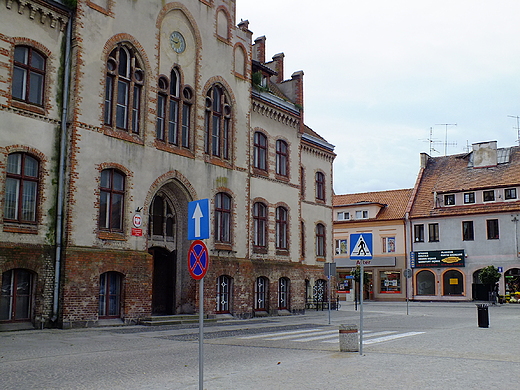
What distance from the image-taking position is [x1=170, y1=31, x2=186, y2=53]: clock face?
2484 centimetres

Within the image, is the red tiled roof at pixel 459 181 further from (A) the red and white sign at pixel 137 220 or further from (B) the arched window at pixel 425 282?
(A) the red and white sign at pixel 137 220

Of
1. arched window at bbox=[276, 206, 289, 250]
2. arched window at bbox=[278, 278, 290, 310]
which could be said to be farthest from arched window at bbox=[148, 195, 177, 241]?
arched window at bbox=[278, 278, 290, 310]

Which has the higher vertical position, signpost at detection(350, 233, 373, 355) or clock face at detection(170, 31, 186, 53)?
clock face at detection(170, 31, 186, 53)

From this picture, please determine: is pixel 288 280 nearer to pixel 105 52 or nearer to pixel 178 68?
pixel 178 68

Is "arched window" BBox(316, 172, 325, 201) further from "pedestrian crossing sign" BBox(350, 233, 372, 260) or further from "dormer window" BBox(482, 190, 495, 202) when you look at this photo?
"pedestrian crossing sign" BBox(350, 233, 372, 260)

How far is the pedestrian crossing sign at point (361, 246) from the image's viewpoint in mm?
13250

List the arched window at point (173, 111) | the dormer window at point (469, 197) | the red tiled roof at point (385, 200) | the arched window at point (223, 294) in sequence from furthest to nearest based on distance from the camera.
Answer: the red tiled roof at point (385, 200)
the dormer window at point (469, 197)
the arched window at point (223, 294)
the arched window at point (173, 111)

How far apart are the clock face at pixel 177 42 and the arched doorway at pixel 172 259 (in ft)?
18.7

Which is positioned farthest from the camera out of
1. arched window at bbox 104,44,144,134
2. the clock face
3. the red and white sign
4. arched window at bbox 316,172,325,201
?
arched window at bbox 316,172,325,201

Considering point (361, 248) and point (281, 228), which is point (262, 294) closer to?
point (281, 228)

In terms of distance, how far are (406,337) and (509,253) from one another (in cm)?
3412

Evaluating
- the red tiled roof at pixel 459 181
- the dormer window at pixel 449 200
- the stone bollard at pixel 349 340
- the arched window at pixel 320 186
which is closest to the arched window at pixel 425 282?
the red tiled roof at pixel 459 181

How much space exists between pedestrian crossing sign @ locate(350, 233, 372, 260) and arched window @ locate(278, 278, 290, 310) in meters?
17.2

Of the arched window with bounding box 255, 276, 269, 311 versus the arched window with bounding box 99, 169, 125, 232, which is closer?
the arched window with bounding box 99, 169, 125, 232
